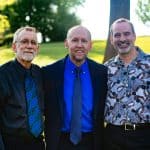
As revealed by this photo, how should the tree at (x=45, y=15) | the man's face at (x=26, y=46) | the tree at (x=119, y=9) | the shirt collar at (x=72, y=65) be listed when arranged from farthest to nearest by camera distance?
the tree at (x=45, y=15) → the tree at (x=119, y=9) → the shirt collar at (x=72, y=65) → the man's face at (x=26, y=46)

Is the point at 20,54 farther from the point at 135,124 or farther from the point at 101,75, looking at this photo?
the point at 135,124

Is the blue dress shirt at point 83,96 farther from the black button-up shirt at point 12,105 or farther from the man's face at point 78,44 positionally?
the black button-up shirt at point 12,105

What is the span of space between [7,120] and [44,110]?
629mm

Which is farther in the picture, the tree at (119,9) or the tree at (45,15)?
the tree at (45,15)

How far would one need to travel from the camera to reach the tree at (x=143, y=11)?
5438 cm

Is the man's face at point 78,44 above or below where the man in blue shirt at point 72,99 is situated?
above

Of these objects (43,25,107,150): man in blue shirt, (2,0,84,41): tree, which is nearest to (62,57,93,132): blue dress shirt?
(43,25,107,150): man in blue shirt

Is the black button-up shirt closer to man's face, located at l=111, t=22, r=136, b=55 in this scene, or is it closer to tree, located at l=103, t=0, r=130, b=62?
man's face, located at l=111, t=22, r=136, b=55

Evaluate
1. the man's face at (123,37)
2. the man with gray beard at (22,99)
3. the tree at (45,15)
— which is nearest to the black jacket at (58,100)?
the man with gray beard at (22,99)

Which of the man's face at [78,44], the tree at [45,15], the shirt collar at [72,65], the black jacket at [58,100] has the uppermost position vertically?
the man's face at [78,44]

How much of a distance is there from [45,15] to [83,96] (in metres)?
46.7

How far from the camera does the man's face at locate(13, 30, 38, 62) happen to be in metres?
6.79

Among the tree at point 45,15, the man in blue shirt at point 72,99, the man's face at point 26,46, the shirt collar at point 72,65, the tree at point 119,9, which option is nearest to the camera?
the man's face at point 26,46

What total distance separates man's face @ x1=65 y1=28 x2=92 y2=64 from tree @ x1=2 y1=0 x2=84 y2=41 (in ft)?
142
